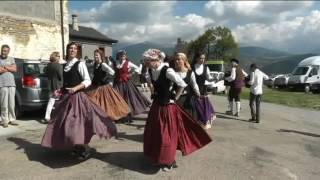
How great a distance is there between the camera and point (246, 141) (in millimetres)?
9992

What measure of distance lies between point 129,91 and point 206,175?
16.2ft

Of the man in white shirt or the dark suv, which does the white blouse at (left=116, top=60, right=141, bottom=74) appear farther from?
the man in white shirt

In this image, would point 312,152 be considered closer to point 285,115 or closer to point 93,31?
point 285,115

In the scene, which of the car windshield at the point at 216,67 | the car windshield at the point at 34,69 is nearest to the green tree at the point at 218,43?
the car windshield at the point at 216,67

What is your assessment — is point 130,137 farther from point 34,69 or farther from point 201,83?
point 34,69

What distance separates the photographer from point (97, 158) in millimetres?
7914

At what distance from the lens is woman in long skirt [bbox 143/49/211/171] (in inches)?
275

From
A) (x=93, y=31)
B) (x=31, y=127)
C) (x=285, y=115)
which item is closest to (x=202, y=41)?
(x=93, y=31)

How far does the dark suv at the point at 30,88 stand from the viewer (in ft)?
39.5

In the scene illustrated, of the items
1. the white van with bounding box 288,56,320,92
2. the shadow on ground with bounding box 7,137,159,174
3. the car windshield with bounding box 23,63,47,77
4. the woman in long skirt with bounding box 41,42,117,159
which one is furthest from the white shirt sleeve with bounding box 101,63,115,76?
the white van with bounding box 288,56,320,92

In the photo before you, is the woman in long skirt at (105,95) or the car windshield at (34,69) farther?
the car windshield at (34,69)

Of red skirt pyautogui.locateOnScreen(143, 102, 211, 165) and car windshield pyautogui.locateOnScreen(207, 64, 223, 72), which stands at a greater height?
car windshield pyautogui.locateOnScreen(207, 64, 223, 72)

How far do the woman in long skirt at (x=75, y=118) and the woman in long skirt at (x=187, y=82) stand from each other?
66.5 inches

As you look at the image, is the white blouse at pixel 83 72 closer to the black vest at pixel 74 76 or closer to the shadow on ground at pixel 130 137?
the black vest at pixel 74 76
